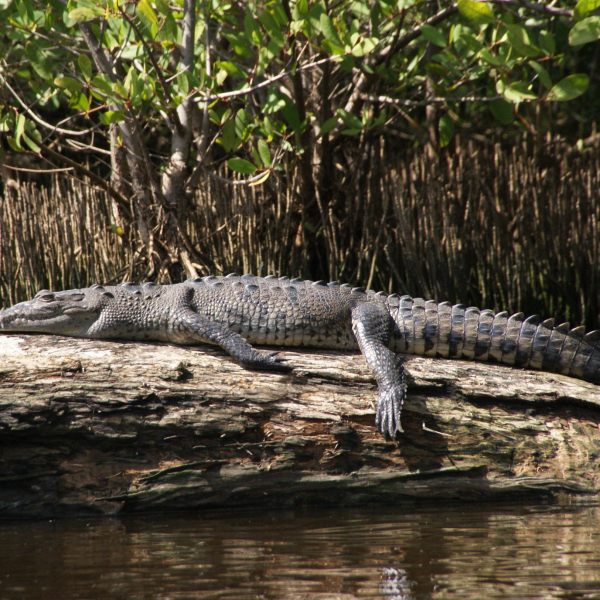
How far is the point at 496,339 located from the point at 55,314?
275 centimetres

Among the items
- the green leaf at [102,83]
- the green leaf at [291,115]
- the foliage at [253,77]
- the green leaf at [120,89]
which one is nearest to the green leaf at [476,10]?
the foliage at [253,77]

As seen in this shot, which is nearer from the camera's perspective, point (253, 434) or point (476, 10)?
point (253, 434)

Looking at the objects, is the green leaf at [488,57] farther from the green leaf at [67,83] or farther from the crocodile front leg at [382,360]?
the green leaf at [67,83]

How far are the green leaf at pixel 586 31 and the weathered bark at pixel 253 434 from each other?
7.60ft

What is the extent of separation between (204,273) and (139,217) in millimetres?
812

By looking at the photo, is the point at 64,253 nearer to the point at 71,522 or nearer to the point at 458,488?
the point at 71,522

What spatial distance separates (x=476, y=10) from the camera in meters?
4.14

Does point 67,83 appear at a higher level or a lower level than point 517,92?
higher

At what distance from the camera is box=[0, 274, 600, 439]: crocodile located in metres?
3.66

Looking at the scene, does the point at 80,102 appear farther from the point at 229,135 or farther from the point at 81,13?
the point at 229,135

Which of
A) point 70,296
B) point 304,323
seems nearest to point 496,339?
point 304,323

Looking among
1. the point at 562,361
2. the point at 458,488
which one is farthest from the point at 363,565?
the point at 562,361

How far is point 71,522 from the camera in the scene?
9.56ft

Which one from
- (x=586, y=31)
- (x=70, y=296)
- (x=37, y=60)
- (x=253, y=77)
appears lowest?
(x=70, y=296)
